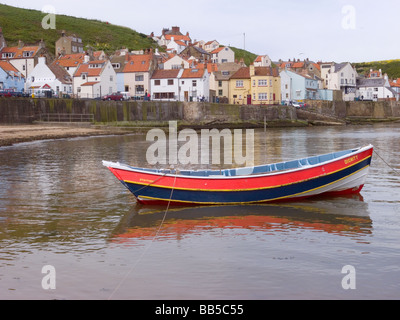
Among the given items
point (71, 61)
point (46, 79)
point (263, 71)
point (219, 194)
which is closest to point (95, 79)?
point (46, 79)

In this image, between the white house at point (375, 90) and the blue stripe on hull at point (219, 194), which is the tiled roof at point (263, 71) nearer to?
the white house at point (375, 90)

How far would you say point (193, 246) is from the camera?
12680mm

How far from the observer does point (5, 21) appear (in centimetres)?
14575

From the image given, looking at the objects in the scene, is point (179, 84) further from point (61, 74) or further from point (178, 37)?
point (178, 37)

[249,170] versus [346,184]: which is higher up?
[249,170]

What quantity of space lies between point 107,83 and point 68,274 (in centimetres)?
7725

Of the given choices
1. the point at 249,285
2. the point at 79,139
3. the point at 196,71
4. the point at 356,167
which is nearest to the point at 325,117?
the point at 196,71

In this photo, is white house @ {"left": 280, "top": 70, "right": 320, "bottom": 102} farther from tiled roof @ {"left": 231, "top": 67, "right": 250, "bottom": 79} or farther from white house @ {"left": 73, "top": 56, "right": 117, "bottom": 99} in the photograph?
white house @ {"left": 73, "top": 56, "right": 117, "bottom": 99}

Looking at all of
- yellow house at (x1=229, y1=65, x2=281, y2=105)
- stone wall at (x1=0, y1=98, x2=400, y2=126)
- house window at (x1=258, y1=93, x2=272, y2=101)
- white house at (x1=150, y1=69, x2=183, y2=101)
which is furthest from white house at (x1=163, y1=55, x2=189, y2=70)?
stone wall at (x1=0, y1=98, x2=400, y2=126)

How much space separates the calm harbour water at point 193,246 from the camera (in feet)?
31.7

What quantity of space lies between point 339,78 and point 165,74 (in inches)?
2037

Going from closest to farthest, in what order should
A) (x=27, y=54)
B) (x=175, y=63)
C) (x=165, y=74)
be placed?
(x=165, y=74), (x=175, y=63), (x=27, y=54)

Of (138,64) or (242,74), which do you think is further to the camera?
(242,74)

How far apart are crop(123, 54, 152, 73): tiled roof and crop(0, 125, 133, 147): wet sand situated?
87.5 ft
